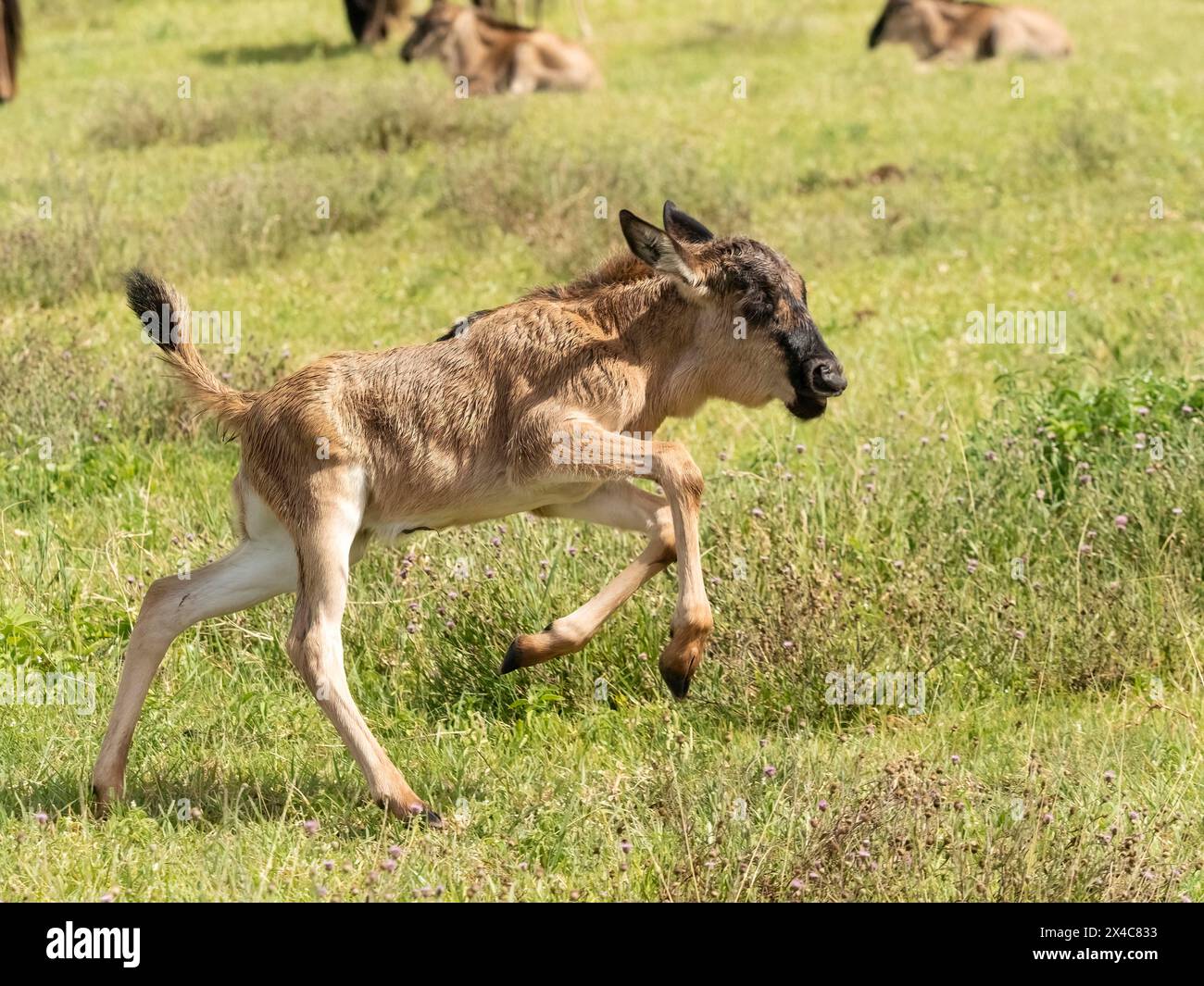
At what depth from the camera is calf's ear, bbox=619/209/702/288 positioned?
546cm

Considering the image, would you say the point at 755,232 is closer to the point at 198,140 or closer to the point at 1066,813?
the point at 198,140

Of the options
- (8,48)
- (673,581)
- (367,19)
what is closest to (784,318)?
(673,581)

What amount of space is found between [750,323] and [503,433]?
91 centimetres

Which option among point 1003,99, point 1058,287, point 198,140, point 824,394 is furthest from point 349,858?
point 1003,99

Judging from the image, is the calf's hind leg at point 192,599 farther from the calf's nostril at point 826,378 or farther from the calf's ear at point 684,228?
the calf's nostril at point 826,378

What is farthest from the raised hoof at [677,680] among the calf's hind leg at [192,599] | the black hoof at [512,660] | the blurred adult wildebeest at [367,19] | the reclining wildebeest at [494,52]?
the blurred adult wildebeest at [367,19]

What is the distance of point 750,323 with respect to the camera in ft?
18.6

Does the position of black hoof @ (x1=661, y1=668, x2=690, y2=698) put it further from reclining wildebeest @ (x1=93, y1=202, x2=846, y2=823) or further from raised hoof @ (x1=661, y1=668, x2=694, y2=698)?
reclining wildebeest @ (x1=93, y1=202, x2=846, y2=823)

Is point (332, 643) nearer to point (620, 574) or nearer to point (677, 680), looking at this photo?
point (620, 574)

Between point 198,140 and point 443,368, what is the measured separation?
43.5 feet

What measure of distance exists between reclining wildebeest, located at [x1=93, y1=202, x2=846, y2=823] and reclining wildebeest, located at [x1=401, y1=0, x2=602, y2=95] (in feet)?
58.3

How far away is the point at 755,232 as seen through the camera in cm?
1388

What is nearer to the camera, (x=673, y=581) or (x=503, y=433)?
(x=503, y=433)

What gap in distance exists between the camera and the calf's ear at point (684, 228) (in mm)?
5837
